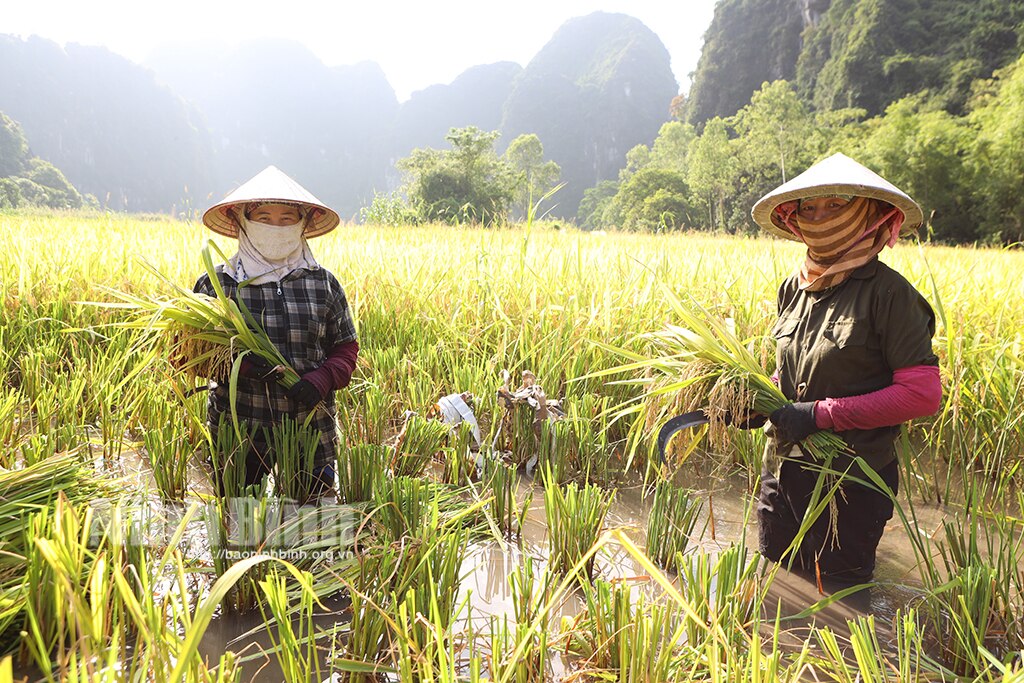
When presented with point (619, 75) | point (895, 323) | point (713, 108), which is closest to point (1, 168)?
point (895, 323)

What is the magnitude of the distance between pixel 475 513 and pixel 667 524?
69 cm

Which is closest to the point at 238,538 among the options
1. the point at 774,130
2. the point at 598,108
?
the point at 774,130

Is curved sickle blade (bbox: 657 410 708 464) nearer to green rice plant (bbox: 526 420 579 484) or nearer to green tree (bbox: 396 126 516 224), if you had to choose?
green rice plant (bbox: 526 420 579 484)

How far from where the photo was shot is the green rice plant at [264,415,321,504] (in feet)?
6.59

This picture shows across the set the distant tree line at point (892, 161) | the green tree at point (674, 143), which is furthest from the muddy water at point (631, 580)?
the green tree at point (674, 143)

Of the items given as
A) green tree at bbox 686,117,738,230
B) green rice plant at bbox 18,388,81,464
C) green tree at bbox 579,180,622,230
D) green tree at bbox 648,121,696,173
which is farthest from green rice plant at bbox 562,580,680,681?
green tree at bbox 648,121,696,173

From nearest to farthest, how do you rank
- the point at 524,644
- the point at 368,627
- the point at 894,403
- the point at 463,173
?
the point at 524,644 → the point at 368,627 → the point at 894,403 → the point at 463,173

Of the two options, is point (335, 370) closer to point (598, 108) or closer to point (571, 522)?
point (571, 522)

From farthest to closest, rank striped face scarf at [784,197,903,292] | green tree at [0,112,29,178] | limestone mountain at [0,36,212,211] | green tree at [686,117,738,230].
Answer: limestone mountain at [0,36,212,211] → green tree at [0,112,29,178] → green tree at [686,117,738,230] → striped face scarf at [784,197,903,292]

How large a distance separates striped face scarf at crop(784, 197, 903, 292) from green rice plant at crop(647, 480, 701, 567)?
84cm

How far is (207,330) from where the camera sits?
1894mm

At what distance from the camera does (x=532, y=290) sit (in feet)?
11.5

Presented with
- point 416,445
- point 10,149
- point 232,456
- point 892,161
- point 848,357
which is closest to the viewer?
point 848,357

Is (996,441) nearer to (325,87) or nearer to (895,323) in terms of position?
(895,323)
